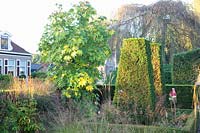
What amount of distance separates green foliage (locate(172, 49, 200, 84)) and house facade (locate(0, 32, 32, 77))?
19.0 metres

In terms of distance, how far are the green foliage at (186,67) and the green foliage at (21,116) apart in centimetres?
1104

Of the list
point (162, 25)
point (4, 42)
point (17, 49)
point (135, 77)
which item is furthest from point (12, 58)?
point (135, 77)

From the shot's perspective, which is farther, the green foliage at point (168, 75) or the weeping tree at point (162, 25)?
the weeping tree at point (162, 25)

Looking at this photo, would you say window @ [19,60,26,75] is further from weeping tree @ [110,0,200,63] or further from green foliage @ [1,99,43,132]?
green foliage @ [1,99,43,132]

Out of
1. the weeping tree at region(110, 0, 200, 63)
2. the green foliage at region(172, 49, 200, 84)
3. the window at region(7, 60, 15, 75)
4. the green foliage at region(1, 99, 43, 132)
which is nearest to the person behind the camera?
the green foliage at region(1, 99, 43, 132)

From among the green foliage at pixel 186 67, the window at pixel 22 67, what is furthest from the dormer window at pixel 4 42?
the green foliage at pixel 186 67

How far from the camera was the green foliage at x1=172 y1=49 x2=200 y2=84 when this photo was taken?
16266mm

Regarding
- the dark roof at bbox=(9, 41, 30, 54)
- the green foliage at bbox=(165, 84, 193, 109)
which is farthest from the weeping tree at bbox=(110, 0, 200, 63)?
the dark roof at bbox=(9, 41, 30, 54)

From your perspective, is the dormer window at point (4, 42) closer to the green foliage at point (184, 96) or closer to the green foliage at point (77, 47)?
the green foliage at point (184, 96)

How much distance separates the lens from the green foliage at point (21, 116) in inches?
246

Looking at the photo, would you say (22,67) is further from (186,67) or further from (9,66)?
(186,67)

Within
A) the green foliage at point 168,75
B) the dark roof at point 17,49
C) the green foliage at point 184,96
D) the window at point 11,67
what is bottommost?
the green foliage at point 184,96

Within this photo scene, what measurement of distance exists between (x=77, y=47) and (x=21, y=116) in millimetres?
2148

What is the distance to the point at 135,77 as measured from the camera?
7.35 m
